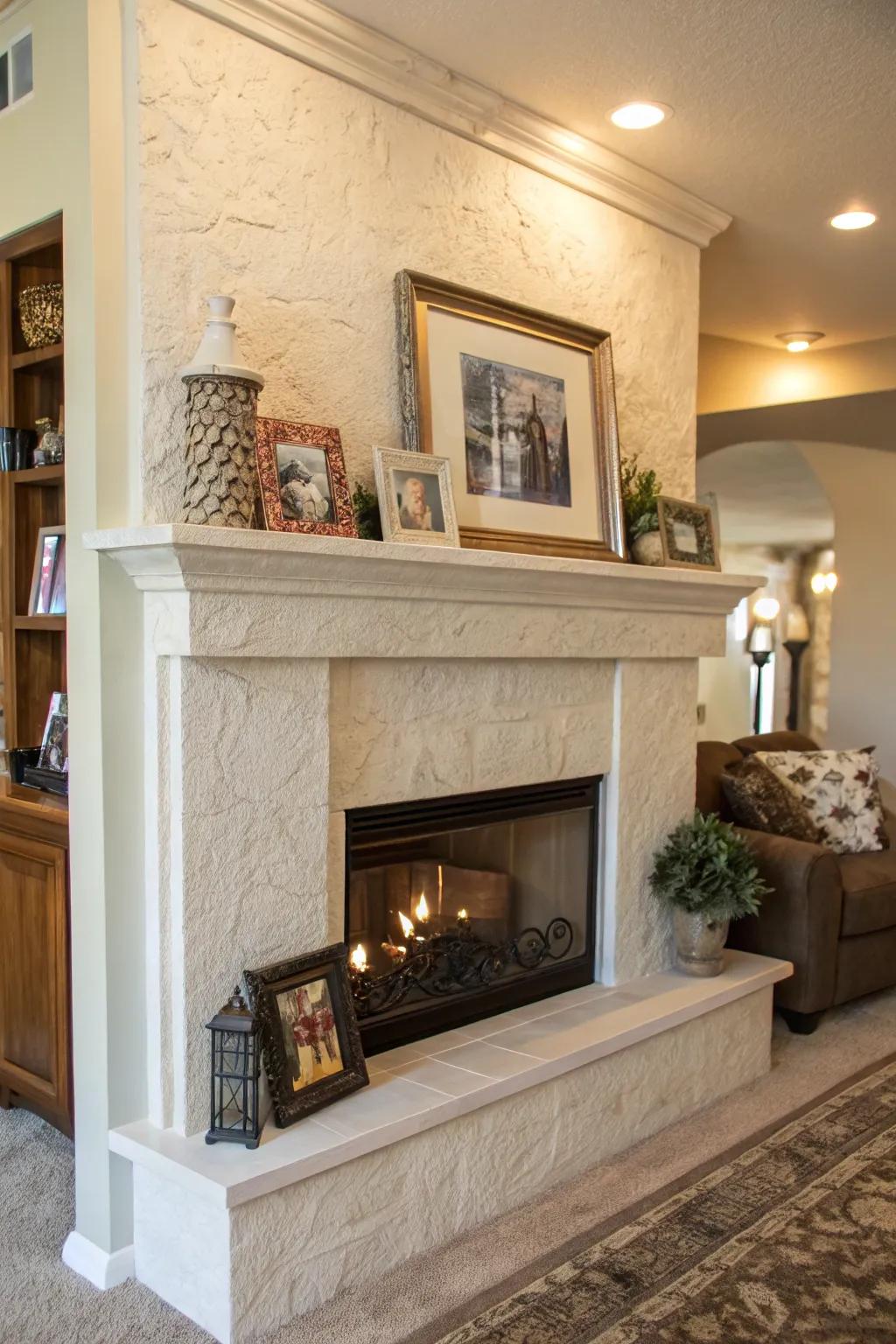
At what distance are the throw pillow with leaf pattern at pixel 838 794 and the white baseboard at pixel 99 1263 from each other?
273 centimetres

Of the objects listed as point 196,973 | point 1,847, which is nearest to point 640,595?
point 196,973

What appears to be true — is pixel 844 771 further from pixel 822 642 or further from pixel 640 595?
pixel 822 642

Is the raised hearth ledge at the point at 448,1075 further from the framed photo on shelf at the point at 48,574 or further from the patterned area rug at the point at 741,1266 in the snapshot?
the framed photo on shelf at the point at 48,574

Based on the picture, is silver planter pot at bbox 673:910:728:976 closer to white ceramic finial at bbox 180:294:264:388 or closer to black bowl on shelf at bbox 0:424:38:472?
white ceramic finial at bbox 180:294:264:388

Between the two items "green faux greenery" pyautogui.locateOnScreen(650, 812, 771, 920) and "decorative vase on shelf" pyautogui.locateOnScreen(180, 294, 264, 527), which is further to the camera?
"green faux greenery" pyautogui.locateOnScreen(650, 812, 771, 920)

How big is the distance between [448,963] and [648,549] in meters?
1.26

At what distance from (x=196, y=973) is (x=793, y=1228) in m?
1.39

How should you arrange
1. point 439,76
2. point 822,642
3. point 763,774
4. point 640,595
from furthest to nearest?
point 822,642 → point 763,774 → point 640,595 → point 439,76

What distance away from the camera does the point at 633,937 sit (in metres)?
3.20

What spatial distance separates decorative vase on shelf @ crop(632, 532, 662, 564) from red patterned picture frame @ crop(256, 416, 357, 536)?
1063 millimetres

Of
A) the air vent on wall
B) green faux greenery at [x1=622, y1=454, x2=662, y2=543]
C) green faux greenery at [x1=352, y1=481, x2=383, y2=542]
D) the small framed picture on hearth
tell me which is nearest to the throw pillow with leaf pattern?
green faux greenery at [x1=622, y1=454, x2=662, y2=543]

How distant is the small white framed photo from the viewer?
2.48 meters

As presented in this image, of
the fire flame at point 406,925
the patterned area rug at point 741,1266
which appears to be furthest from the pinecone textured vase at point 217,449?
the patterned area rug at point 741,1266

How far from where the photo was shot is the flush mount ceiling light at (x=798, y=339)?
4918 mm
